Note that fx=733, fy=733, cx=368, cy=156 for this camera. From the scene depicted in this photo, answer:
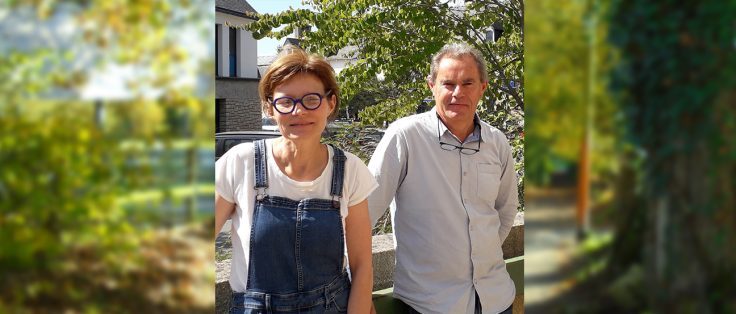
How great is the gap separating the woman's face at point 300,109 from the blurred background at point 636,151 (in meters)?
1.22

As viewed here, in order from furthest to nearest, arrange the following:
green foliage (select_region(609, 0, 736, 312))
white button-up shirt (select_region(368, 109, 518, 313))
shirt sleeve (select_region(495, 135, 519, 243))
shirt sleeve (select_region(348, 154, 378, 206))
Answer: shirt sleeve (select_region(495, 135, 519, 243))
white button-up shirt (select_region(368, 109, 518, 313))
shirt sleeve (select_region(348, 154, 378, 206))
green foliage (select_region(609, 0, 736, 312))

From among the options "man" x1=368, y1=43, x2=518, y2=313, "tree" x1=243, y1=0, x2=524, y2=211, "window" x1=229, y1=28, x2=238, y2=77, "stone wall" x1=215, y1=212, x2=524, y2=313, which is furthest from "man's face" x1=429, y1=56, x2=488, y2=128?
"window" x1=229, y1=28, x2=238, y2=77

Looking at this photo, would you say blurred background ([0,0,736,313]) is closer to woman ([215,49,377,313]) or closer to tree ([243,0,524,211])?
woman ([215,49,377,313])

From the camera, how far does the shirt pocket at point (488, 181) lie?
111 inches

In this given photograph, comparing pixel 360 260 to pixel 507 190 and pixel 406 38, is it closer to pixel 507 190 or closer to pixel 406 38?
pixel 507 190

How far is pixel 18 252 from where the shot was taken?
1138mm

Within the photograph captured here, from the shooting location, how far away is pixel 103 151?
1140 millimetres

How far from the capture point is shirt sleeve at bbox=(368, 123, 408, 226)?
2768mm

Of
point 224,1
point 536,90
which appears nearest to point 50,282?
point 536,90

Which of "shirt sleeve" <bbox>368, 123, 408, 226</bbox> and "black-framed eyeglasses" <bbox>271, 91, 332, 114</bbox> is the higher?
"black-framed eyeglasses" <bbox>271, 91, 332, 114</bbox>

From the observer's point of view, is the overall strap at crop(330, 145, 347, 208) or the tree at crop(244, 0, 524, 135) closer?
the overall strap at crop(330, 145, 347, 208)

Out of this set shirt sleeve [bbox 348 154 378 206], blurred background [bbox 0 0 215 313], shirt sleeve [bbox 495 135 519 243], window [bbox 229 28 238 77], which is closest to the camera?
blurred background [bbox 0 0 215 313]

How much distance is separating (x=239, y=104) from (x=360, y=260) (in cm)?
2358

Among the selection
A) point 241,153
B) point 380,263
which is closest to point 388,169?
point 241,153
